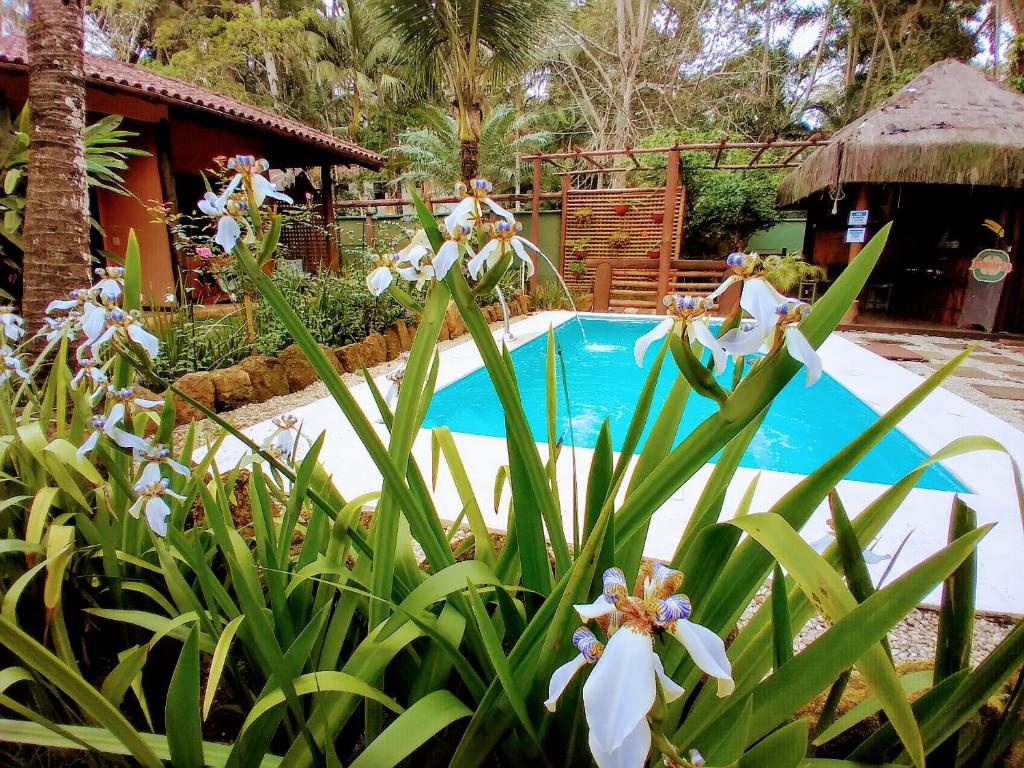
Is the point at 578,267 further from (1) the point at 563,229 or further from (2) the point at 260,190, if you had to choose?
(2) the point at 260,190

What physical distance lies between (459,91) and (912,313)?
8.11 metres

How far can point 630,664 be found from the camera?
0.38 metres

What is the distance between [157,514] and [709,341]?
3.11 ft

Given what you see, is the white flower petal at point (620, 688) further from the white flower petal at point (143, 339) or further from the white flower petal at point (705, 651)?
the white flower petal at point (143, 339)

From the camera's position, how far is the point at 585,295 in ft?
33.3

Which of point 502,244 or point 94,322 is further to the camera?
point 94,322

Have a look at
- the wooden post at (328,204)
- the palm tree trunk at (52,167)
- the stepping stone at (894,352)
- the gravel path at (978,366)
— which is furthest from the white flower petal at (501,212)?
the wooden post at (328,204)

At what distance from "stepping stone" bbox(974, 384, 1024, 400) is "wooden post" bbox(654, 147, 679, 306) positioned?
447cm

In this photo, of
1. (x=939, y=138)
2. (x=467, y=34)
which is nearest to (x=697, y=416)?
(x=939, y=138)

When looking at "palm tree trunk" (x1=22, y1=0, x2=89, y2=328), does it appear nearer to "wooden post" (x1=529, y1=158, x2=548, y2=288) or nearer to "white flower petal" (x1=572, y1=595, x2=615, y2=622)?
"white flower petal" (x1=572, y1=595, x2=615, y2=622)

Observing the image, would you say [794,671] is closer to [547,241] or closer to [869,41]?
[547,241]

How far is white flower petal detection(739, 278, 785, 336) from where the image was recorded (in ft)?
1.70

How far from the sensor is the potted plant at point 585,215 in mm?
10805

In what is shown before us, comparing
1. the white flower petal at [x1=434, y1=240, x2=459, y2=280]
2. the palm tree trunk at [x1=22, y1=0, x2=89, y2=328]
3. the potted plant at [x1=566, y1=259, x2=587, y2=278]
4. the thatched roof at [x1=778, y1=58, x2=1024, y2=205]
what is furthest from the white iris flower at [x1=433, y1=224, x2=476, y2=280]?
the potted plant at [x1=566, y1=259, x2=587, y2=278]
